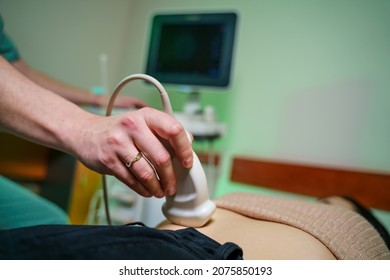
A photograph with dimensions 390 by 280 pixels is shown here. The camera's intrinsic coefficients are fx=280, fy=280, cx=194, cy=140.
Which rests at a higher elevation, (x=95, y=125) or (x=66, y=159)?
(x=95, y=125)

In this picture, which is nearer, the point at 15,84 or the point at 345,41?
the point at 15,84

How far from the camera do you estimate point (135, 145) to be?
0.42 m

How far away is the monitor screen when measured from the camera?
4.68ft

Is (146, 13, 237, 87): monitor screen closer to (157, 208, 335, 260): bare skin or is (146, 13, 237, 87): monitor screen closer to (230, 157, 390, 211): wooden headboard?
(230, 157, 390, 211): wooden headboard

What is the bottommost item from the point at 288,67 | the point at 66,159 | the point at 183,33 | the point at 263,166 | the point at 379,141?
the point at 66,159

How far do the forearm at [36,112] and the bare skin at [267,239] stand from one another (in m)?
0.24

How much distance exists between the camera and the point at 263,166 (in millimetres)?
1500

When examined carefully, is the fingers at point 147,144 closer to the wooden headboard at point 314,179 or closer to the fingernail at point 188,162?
the fingernail at point 188,162

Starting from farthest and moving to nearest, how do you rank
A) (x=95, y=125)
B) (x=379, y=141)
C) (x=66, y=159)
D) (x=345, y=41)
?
(x=66, y=159)
(x=345, y=41)
(x=379, y=141)
(x=95, y=125)

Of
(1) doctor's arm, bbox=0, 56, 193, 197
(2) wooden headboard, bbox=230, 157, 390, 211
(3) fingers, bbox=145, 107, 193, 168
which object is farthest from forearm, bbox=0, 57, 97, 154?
(2) wooden headboard, bbox=230, 157, 390, 211

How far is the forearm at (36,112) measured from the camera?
1.44ft
